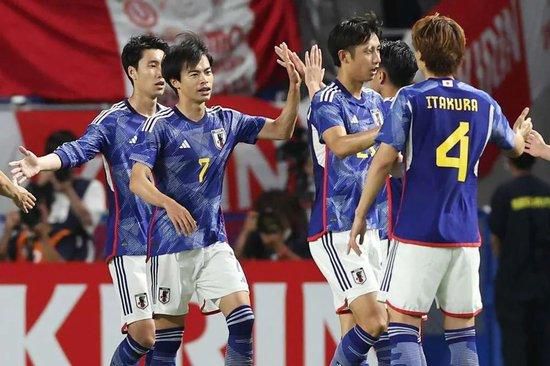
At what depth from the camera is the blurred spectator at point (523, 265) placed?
1148 centimetres

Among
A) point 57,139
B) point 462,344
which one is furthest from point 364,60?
point 57,139

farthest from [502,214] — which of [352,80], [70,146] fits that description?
[70,146]

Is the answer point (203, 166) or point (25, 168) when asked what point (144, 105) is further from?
point (25, 168)

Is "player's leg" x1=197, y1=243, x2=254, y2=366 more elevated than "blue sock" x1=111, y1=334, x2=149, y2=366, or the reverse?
"player's leg" x1=197, y1=243, x2=254, y2=366

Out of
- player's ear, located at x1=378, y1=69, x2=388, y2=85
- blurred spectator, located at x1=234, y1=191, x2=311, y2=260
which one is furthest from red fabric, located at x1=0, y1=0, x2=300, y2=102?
player's ear, located at x1=378, y1=69, x2=388, y2=85

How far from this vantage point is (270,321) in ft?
37.7

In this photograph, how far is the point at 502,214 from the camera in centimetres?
1158

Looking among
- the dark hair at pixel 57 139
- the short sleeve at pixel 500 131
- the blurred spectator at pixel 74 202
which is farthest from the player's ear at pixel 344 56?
the dark hair at pixel 57 139

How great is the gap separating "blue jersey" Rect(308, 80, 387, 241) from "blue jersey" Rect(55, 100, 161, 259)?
1.09 m

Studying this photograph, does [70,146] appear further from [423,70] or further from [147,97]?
[423,70]

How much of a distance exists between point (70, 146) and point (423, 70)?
234cm

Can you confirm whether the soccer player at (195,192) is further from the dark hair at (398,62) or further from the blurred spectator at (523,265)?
the blurred spectator at (523,265)

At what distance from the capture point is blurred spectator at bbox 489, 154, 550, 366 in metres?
11.5

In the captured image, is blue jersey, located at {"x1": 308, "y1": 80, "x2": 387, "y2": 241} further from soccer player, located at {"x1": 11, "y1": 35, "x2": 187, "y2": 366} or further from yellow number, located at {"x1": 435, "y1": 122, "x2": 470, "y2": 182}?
yellow number, located at {"x1": 435, "y1": 122, "x2": 470, "y2": 182}
